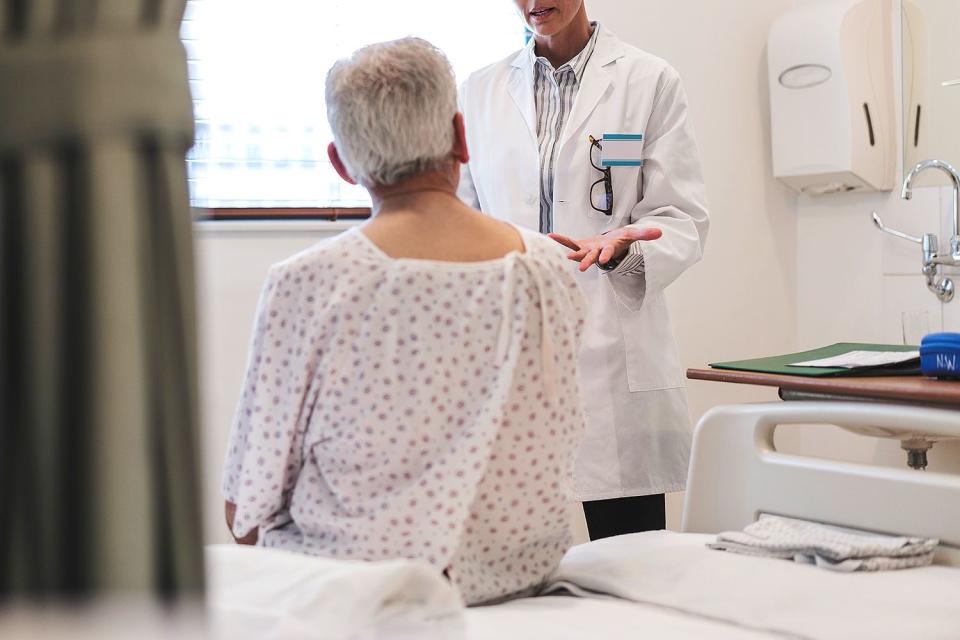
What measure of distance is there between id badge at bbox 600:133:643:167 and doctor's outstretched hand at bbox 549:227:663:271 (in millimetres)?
238

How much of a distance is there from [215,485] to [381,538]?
1.76 meters

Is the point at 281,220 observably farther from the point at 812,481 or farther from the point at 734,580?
the point at 734,580

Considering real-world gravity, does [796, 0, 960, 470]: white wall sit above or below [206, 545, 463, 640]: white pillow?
above

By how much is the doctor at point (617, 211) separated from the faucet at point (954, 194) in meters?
1.33

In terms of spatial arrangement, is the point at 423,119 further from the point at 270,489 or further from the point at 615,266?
the point at 615,266

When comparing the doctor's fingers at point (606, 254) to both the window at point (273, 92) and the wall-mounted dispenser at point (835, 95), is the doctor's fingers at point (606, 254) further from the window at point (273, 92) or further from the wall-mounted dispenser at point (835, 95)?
the wall-mounted dispenser at point (835, 95)

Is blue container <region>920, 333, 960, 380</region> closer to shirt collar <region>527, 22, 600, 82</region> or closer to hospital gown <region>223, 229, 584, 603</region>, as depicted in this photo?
hospital gown <region>223, 229, 584, 603</region>

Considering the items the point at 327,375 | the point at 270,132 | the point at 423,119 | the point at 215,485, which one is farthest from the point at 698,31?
the point at 327,375

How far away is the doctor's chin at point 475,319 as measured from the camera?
468mm

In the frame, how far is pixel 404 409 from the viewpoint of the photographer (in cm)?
128

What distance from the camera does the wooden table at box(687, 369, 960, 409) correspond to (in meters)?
1.61

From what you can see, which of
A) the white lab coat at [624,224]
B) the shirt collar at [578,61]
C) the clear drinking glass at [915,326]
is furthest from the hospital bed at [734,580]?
the clear drinking glass at [915,326]

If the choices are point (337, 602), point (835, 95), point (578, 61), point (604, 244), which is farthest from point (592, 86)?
point (337, 602)

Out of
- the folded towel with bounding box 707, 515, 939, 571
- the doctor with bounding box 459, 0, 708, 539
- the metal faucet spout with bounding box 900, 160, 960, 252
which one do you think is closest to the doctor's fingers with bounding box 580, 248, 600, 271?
A: the doctor with bounding box 459, 0, 708, 539
